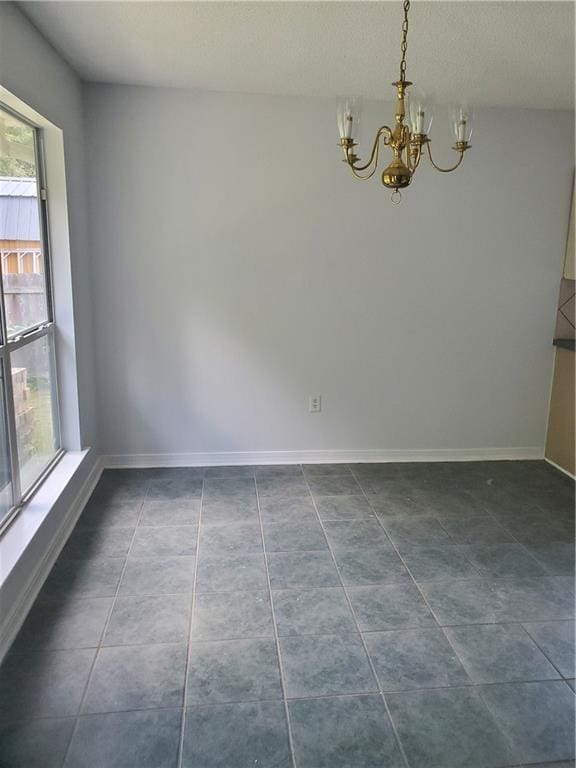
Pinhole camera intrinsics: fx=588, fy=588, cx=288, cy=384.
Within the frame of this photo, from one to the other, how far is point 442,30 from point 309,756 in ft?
9.13

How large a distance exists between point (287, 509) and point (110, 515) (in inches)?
39.1

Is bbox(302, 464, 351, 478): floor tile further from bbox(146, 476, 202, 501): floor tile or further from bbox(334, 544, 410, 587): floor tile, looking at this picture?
bbox(334, 544, 410, 587): floor tile

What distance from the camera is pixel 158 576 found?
8.83ft

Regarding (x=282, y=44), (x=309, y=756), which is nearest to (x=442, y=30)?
(x=282, y=44)

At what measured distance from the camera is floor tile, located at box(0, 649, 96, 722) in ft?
6.23

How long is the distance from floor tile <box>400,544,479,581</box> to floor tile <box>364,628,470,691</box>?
418 mm

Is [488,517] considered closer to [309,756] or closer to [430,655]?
[430,655]

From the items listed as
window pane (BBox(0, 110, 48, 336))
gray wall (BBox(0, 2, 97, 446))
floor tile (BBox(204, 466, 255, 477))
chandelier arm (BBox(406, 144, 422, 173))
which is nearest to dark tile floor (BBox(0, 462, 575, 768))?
floor tile (BBox(204, 466, 255, 477))

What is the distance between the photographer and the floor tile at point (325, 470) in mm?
3941

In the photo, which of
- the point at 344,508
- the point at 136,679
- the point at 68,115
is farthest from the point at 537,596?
the point at 68,115

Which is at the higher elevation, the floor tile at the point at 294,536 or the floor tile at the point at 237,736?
the floor tile at the point at 294,536

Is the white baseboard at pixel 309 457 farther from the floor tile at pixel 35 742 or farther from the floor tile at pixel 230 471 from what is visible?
the floor tile at pixel 35 742

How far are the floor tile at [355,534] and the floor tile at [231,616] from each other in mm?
602

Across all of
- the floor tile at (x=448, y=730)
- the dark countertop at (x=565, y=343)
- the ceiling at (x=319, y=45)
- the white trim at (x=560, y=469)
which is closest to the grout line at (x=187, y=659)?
the floor tile at (x=448, y=730)
